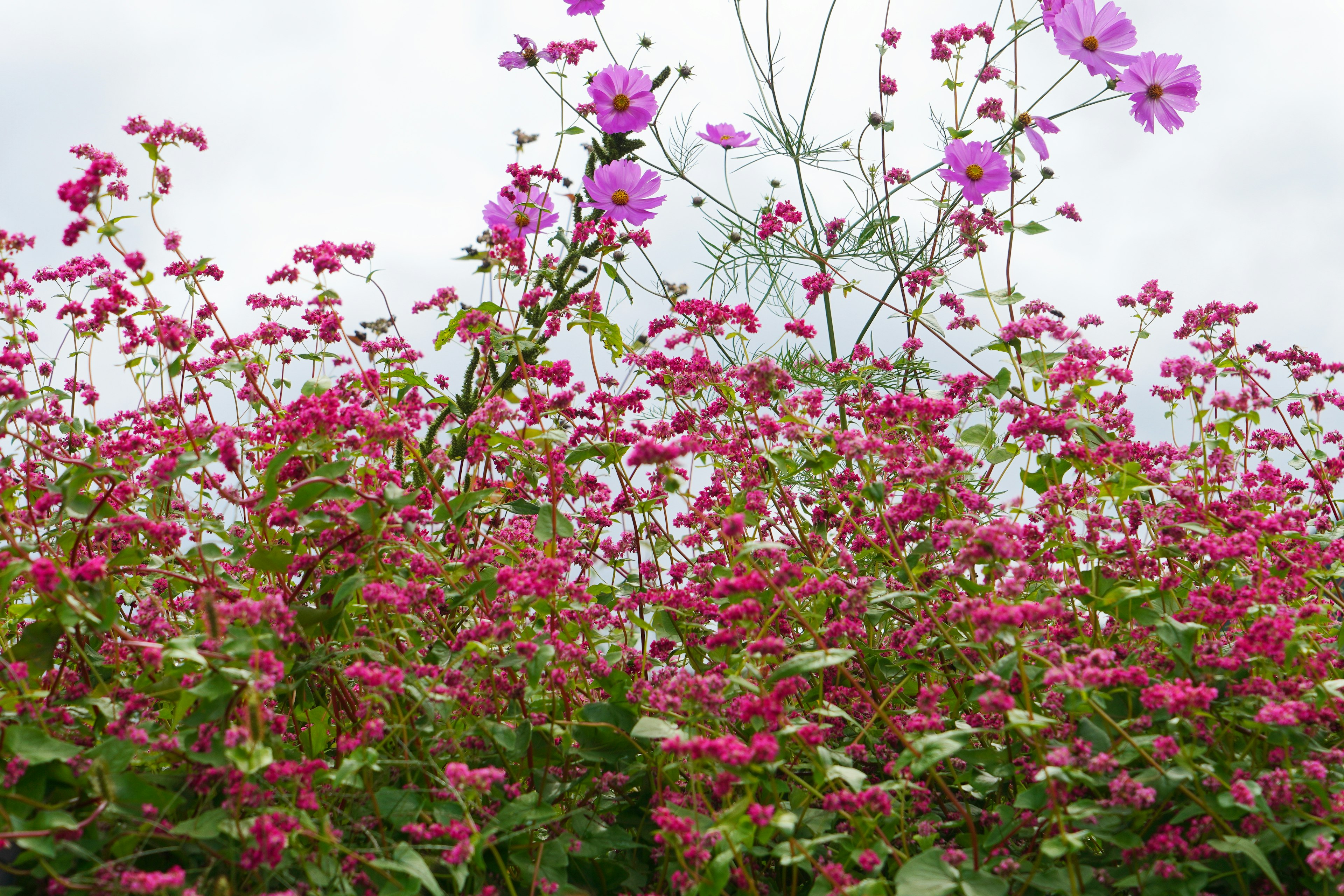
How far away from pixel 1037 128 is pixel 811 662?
8.72 ft

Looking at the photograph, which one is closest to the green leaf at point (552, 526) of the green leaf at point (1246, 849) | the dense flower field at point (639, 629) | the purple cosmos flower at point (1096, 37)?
the dense flower field at point (639, 629)

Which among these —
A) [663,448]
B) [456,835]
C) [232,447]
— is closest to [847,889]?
[456,835]

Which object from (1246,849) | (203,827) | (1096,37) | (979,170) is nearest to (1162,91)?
(1096,37)

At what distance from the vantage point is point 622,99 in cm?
349

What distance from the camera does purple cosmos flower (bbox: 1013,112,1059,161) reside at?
11.4 ft

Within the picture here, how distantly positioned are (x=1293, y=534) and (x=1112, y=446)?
641 mm

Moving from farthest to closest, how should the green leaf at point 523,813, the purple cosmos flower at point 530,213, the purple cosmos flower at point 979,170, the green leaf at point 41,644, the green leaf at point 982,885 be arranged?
1. the purple cosmos flower at point 979,170
2. the purple cosmos flower at point 530,213
3. the green leaf at point 41,644
4. the green leaf at point 523,813
5. the green leaf at point 982,885

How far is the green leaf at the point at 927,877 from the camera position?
1566mm

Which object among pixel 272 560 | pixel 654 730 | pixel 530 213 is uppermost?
pixel 530 213

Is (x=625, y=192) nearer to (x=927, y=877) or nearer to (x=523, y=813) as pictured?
(x=523, y=813)

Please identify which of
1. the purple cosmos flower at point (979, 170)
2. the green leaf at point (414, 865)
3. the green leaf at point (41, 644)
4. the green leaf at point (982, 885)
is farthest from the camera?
the purple cosmos flower at point (979, 170)

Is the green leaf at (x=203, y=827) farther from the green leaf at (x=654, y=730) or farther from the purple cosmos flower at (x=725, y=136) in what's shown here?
the purple cosmos flower at (x=725, y=136)

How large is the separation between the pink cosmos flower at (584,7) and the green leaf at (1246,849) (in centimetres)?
329

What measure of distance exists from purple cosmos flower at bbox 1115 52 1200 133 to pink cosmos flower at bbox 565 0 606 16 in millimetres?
1969
